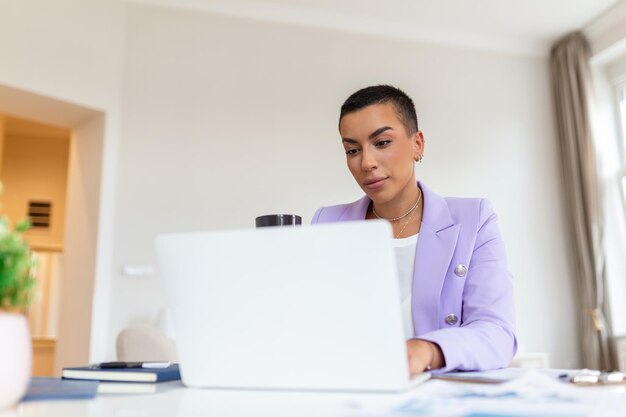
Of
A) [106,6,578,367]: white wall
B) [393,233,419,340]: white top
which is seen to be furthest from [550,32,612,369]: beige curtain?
[393,233,419,340]: white top

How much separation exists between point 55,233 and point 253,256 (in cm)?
647

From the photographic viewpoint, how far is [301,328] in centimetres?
A: 74

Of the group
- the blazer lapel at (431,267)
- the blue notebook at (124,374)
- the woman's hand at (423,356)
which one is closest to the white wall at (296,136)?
the blazer lapel at (431,267)

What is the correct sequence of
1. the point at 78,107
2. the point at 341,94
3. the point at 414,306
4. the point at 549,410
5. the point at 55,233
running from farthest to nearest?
the point at 55,233
the point at 341,94
the point at 78,107
the point at 414,306
the point at 549,410

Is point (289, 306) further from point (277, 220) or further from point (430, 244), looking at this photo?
point (430, 244)

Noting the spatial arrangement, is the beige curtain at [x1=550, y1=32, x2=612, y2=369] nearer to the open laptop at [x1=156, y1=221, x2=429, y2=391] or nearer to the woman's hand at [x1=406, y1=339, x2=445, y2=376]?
the woman's hand at [x1=406, y1=339, x2=445, y2=376]

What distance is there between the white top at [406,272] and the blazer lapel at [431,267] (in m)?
0.03

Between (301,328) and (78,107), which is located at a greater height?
(78,107)

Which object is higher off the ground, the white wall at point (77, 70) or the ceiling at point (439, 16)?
the ceiling at point (439, 16)

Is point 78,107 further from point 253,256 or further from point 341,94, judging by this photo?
point 253,256

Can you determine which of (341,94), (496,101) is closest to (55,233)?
(341,94)

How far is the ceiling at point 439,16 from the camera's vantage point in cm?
435

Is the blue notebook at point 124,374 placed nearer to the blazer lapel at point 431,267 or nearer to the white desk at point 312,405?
the white desk at point 312,405

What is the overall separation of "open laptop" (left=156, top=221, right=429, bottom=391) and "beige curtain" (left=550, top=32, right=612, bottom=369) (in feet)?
13.7
